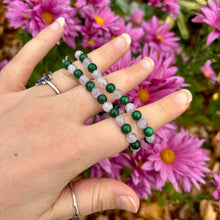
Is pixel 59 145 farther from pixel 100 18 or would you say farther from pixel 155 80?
pixel 100 18

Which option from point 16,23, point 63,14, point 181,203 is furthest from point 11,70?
point 181,203

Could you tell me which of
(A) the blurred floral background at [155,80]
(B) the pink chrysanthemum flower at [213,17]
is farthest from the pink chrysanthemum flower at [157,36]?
(B) the pink chrysanthemum flower at [213,17]

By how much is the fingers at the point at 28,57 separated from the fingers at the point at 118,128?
0.64 meters

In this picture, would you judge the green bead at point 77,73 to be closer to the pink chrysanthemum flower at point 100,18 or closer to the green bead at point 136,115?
the green bead at point 136,115

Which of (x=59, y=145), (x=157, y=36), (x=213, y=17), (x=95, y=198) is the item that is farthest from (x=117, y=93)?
(x=157, y=36)

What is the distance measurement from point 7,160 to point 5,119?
0.79 ft

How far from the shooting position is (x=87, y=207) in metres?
1.15

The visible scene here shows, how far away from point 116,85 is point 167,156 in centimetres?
62

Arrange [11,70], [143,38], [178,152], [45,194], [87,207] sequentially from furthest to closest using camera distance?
[143,38] < [178,152] < [11,70] < [87,207] < [45,194]

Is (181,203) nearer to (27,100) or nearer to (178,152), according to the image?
(178,152)

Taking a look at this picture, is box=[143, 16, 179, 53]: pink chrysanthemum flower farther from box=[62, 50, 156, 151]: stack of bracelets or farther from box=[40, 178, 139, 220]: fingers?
box=[40, 178, 139, 220]: fingers

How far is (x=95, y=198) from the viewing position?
1131 millimetres

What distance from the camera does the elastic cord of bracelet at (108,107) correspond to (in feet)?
3.67

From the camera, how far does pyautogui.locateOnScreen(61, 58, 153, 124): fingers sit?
3.92ft
